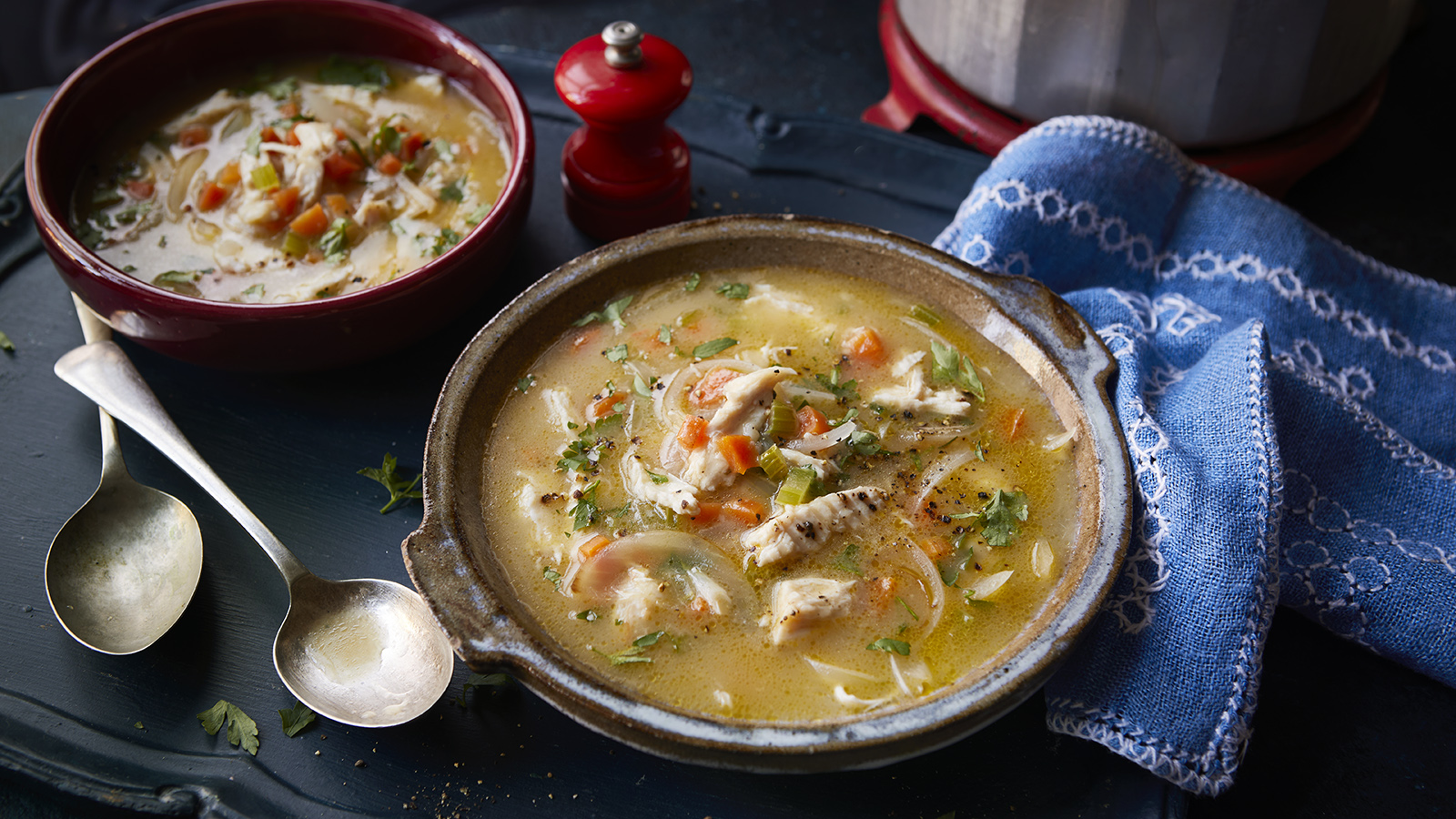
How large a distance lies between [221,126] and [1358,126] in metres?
4.58

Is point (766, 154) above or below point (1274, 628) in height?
above

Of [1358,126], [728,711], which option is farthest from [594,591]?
[1358,126]

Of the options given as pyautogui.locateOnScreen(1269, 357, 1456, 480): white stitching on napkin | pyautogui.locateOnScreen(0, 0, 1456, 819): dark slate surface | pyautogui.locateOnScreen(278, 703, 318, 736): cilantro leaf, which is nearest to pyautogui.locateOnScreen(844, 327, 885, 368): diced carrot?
pyautogui.locateOnScreen(0, 0, 1456, 819): dark slate surface

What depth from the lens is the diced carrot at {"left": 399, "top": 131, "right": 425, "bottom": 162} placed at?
3.93m

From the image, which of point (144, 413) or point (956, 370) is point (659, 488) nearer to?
point (956, 370)

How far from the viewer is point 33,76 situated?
5492 mm

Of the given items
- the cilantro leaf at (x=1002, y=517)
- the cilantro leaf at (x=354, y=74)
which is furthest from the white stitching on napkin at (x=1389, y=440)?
the cilantro leaf at (x=354, y=74)

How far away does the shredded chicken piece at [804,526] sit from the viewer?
2732mm

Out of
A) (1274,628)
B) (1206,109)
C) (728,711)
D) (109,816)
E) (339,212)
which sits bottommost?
(109,816)

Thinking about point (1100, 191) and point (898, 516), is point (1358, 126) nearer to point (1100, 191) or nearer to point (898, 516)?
point (1100, 191)

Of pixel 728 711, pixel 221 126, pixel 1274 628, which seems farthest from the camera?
pixel 221 126

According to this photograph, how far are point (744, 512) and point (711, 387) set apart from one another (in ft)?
1.52

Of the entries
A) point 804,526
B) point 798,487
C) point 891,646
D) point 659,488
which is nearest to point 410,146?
point 659,488

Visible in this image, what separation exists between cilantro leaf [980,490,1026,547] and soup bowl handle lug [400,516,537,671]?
127 centimetres
